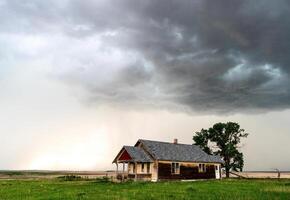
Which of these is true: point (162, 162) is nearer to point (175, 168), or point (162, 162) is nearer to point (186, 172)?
point (175, 168)

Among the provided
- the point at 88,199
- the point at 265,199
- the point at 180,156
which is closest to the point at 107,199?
the point at 88,199

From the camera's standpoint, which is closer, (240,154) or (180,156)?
(180,156)

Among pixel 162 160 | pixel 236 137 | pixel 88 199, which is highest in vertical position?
pixel 236 137

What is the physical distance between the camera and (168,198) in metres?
27.4

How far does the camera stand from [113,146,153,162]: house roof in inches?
2293

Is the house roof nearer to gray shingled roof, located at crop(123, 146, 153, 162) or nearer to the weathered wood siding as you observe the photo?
gray shingled roof, located at crop(123, 146, 153, 162)

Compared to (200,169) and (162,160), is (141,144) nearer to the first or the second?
(162,160)

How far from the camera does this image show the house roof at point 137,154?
191 ft

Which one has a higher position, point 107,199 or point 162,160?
point 162,160

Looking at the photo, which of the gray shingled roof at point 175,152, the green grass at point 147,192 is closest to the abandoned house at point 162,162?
the gray shingled roof at point 175,152

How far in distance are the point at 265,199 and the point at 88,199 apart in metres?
12.2

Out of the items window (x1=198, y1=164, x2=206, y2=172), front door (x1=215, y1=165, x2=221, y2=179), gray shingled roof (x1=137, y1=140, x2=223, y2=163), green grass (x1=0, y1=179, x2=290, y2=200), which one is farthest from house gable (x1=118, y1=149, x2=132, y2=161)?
front door (x1=215, y1=165, x2=221, y2=179)

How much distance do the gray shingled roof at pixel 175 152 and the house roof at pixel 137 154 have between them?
93 centimetres

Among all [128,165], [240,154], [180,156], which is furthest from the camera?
[240,154]
